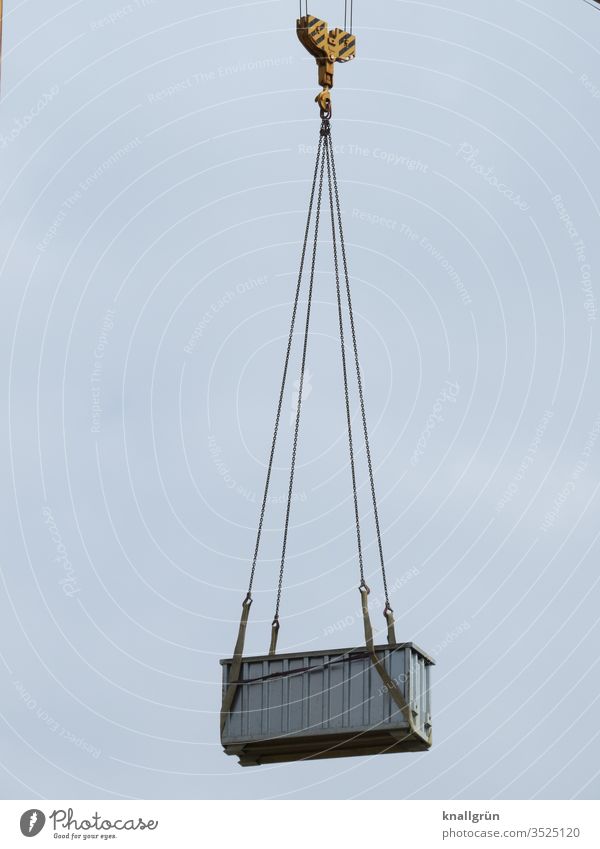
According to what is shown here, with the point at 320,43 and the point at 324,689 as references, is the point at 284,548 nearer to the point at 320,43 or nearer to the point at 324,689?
the point at 324,689

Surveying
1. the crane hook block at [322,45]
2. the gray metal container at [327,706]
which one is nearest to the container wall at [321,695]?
the gray metal container at [327,706]

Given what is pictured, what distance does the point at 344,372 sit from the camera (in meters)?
65.1

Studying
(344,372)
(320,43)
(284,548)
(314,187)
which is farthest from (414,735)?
(320,43)

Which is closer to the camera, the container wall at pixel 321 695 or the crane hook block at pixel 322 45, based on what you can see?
the container wall at pixel 321 695

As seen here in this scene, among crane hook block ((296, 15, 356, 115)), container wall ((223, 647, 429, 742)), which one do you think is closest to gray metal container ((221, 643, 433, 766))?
container wall ((223, 647, 429, 742))

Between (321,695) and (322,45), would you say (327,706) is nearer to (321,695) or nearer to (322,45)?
(321,695)

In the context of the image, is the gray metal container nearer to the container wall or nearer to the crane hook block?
the container wall

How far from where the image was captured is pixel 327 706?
62281 millimetres

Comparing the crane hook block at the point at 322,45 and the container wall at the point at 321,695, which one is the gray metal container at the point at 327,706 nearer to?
→ the container wall at the point at 321,695

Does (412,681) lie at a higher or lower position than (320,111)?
lower

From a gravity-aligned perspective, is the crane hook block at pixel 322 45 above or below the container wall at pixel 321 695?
above

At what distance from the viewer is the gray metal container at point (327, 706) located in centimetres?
6197

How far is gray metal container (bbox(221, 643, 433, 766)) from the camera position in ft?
203

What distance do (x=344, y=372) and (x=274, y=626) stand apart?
7.01 m
